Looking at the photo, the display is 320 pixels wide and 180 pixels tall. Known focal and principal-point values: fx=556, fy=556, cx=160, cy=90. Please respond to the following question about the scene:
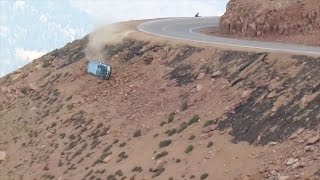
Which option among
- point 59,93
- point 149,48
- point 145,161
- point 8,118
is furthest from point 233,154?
point 8,118

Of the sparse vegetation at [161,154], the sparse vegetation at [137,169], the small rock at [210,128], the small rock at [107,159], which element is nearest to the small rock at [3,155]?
the small rock at [107,159]

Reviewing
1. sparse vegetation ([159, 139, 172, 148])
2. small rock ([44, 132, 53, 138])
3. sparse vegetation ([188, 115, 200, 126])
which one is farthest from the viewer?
small rock ([44, 132, 53, 138])

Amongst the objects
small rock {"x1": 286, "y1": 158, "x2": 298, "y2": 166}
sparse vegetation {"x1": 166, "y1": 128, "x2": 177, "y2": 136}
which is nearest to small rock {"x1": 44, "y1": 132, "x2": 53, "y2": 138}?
sparse vegetation {"x1": 166, "y1": 128, "x2": 177, "y2": 136}

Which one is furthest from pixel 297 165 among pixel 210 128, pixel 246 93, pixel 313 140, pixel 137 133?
pixel 137 133

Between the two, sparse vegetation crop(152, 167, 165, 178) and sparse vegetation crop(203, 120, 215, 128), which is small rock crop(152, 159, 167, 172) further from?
sparse vegetation crop(203, 120, 215, 128)

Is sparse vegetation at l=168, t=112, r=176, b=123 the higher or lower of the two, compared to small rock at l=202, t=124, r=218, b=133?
lower

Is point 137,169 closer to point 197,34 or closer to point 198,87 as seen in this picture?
point 198,87

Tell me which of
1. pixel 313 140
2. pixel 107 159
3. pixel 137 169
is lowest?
pixel 107 159
